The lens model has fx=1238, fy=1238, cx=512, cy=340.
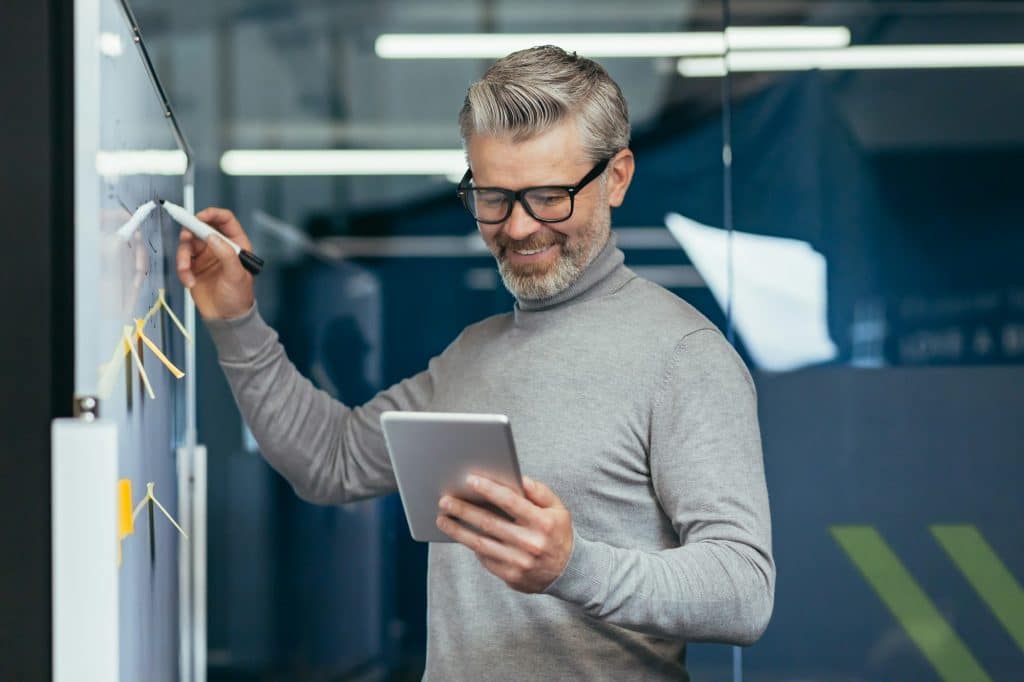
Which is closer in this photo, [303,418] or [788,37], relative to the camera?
[303,418]

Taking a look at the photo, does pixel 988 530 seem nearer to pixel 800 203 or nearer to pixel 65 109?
pixel 800 203

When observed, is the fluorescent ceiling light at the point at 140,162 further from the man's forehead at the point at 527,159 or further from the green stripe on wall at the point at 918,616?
the green stripe on wall at the point at 918,616

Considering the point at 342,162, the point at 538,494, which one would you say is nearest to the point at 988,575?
the point at 342,162

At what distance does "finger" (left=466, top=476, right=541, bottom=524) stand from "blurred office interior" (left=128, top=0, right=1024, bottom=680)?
2100 mm

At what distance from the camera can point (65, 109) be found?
96cm

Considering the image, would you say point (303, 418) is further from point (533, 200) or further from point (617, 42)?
point (617, 42)

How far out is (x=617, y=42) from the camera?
3.35m

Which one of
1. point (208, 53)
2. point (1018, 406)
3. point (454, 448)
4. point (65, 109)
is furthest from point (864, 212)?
point (65, 109)

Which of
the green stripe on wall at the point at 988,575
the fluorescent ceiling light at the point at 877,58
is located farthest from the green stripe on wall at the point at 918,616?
the fluorescent ceiling light at the point at 877,58

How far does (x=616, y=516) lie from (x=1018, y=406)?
6.81 ft

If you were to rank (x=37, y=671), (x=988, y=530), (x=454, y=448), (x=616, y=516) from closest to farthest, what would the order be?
(x=37, y=671) → (x=454, y=448) → (x=616, y=516) → (x=988, y=530)

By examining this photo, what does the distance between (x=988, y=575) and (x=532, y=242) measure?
2.17m

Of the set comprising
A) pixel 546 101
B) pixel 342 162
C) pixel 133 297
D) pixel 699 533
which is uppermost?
pixel 342 162

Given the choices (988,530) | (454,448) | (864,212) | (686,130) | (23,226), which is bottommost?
(988,530)
